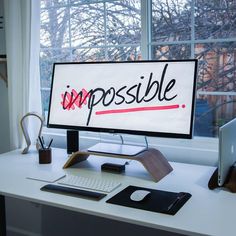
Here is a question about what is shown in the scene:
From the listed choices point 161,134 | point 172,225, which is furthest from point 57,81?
point 172,225

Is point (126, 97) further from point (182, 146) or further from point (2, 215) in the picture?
point (2, 215)

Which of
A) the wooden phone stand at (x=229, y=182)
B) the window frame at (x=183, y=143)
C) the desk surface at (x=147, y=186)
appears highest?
the window frame at (x=183, y=143)

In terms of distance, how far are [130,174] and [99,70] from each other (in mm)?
562

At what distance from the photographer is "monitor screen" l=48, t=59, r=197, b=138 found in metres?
1.68

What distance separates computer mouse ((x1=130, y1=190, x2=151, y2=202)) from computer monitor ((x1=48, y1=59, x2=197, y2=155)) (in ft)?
1.15

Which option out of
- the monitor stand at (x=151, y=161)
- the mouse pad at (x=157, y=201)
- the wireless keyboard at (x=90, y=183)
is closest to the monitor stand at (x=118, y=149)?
the monitor stand at (x=151, y=161)

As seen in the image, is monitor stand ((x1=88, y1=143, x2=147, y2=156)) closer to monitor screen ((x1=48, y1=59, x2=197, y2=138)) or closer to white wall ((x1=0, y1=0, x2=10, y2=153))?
monitor screen ((x1=48, y1=59, x2=197, y2=138))

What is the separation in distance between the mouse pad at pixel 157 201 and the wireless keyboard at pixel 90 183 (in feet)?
0.25

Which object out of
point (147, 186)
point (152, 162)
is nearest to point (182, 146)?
point (152, 162)

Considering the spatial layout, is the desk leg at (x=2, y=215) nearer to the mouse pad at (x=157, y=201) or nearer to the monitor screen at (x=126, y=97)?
Result: the monitor screen at (x=126, y=97)

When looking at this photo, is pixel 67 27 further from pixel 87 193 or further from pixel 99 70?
pixel 87 193

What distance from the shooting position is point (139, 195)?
1.40 meters

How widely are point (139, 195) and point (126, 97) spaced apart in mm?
573

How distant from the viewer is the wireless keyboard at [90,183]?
1.53 metres
